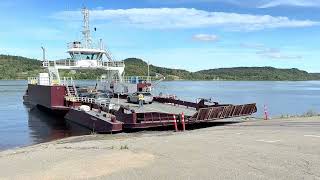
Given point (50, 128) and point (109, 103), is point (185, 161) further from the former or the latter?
point (50, 128)

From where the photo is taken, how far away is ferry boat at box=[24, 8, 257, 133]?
23.6 metres

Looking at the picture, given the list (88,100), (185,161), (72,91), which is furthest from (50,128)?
(185,161)

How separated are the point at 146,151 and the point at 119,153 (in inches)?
30.9

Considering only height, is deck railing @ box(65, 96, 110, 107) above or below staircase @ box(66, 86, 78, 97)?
below

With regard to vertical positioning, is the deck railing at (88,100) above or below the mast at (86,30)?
below

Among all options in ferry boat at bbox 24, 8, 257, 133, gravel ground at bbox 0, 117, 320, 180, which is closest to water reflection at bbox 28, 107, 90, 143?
ferry boat at bbox 24, 8, 257, 133

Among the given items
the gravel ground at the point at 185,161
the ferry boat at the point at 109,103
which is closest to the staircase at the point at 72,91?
the ferry boat at the point at 109,103

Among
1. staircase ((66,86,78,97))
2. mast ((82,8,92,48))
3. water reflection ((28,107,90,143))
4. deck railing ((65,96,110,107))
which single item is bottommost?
water reflection ((28,107,90,143))

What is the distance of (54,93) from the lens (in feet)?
115

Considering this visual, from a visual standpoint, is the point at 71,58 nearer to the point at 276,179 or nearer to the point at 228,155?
the point at 228,155

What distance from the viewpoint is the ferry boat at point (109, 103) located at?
2358 centimetres

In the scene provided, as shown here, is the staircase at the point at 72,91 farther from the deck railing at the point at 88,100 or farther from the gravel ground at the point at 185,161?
the gravel ground at the point at 185,161

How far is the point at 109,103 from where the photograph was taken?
2838 cm

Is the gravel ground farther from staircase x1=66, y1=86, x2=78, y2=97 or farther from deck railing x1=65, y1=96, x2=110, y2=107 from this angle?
staircase x1=66, y1=86, x2=78, y2=97
